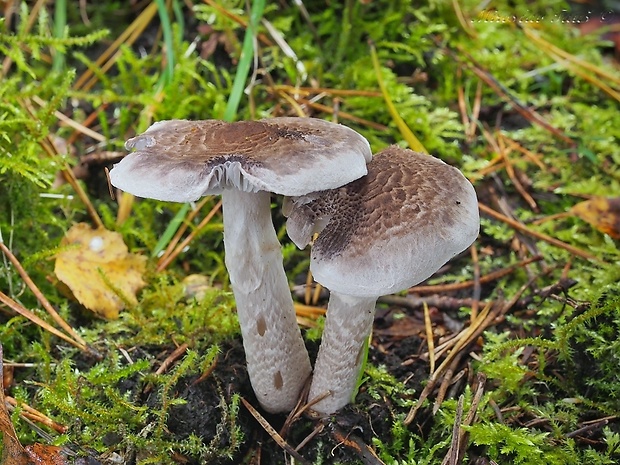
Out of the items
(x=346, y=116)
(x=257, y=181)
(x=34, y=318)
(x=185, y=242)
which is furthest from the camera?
(x=346, y=116)

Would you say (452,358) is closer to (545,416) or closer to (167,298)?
(545,416)

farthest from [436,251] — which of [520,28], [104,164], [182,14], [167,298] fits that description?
[520,28]

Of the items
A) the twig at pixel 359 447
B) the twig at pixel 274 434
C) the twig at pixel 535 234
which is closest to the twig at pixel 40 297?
the twig at pixel 274 434

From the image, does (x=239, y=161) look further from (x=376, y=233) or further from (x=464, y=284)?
(x=464, y=284)

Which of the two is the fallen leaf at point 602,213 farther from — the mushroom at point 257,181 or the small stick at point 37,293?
the small stick at point 37,293

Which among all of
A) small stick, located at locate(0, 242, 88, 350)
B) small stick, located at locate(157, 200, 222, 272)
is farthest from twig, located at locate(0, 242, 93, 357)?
small stick, located at locate(157, 200, 222, 272)

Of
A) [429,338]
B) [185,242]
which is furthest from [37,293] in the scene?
[429,338]
